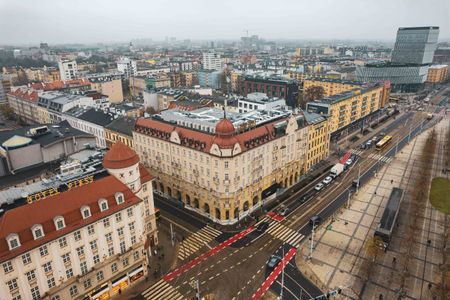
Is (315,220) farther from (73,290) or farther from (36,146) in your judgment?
(36,146)

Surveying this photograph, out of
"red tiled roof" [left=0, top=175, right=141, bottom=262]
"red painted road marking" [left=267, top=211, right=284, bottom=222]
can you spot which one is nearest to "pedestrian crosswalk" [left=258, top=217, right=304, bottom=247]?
"red painted road marking" [left=267, top=211, right=284, bottom=222]

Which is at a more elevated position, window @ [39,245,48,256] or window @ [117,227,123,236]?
window @ [39,245,48,256]

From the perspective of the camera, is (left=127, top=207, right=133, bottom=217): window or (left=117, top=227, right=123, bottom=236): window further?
(left=127, top=207, right=133, bottom=217): window

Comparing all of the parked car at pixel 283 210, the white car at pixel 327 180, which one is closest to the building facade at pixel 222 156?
the parked car at pixel 283 210

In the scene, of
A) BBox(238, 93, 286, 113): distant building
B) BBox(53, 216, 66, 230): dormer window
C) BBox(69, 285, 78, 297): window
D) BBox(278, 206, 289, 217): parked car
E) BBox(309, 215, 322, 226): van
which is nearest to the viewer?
BBox(53, 216, 66, 230): dormer window

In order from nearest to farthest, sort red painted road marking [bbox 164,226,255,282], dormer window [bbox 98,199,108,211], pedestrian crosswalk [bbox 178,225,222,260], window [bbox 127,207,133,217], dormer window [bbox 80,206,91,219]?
dormer window [bbox 80,206,91,219] < dormer window [bbox 98,199,108,211] < window [bbox 127,207,133,217] < red painted road marking [bbox 164,226,255,282] < pedestrian crosswalk [bbox 178,225,222,260]

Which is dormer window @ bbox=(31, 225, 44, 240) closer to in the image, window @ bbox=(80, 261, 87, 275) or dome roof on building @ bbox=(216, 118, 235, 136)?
window @ bbox=(80, 261, 87, 275)
